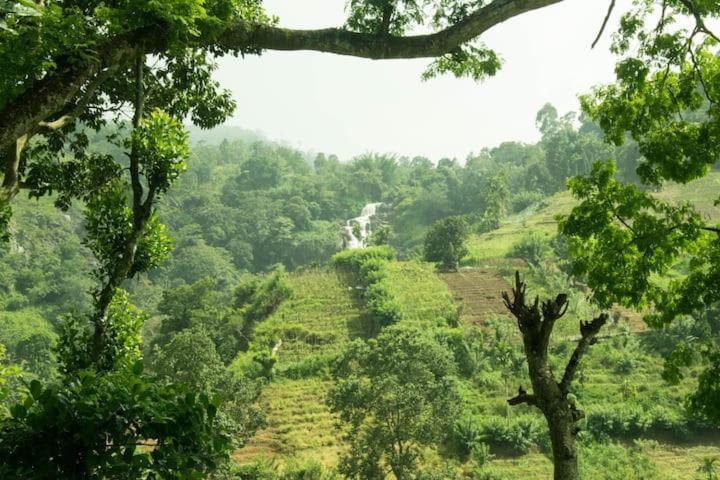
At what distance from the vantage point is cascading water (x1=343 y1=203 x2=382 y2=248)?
2516 inches

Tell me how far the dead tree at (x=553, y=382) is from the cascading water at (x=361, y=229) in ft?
152

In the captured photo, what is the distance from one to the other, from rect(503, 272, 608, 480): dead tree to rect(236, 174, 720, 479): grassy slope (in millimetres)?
14233

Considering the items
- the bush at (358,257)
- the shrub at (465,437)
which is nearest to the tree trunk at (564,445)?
the shrub at (465,437)

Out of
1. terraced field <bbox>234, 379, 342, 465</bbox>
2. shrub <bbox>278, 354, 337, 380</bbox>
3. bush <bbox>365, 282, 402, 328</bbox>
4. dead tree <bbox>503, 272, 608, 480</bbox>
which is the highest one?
dead tree <bbox>503, 272, 608, 480</bbox>

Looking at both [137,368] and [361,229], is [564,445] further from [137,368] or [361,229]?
[361,229]

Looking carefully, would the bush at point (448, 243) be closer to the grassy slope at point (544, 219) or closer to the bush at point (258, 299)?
the grassy slope at point (544, 219)

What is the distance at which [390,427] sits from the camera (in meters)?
13.8

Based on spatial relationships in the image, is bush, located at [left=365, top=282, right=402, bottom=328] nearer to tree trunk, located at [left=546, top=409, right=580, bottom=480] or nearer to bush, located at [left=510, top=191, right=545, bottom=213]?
tree trunk, located at [left=546, top=409, right=580, bottom=480]

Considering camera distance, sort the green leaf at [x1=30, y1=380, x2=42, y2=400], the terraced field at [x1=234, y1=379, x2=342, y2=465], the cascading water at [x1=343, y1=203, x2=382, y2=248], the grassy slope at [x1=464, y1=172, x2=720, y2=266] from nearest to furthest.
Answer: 1. the green leaf at [x1=30, y1=380, x2=42, y2=400]
2. the terraced field at [x1=234, y1=379, x2=342, y2=465]
3. the grassy slope at [x1=464, y1=172, x2=720, y2=266]
4. the cascading water at [x1=343, y1=203, x2=382, y2=248]

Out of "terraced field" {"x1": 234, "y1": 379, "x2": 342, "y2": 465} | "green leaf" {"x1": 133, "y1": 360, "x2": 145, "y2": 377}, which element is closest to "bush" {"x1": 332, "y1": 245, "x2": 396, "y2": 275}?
"terraced field" {"x1": 234, "y1": 379, "x2": 342, "y2": 465}

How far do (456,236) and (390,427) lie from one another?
2648cm

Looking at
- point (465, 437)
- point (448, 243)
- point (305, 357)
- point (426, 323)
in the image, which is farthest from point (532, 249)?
point (465, 437)

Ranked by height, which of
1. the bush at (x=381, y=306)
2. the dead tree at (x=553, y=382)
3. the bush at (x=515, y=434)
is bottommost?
the bush at (x=515, y=434)

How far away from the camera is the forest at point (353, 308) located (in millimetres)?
3508
